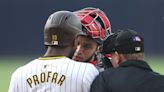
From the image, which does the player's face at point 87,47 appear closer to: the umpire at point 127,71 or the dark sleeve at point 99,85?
the umpire at point 127,71

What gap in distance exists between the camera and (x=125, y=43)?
99.3 inches

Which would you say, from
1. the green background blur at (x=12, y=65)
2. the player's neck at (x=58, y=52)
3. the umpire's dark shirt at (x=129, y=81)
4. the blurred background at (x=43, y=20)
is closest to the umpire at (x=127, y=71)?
the umpire's dark shirt at (x=129, y=81)

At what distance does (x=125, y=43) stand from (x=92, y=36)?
591 mm

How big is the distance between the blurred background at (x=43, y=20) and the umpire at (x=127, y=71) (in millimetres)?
7322

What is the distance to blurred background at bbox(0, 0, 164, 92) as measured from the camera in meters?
10.3

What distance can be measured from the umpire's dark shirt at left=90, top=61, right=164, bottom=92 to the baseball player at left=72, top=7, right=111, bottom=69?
59 cm

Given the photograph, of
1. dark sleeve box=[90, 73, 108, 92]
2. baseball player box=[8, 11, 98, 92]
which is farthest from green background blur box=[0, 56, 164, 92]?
dark sleeve box=[90, 73, 108, 92]

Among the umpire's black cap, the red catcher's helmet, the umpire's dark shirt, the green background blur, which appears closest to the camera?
the umpire's dark shirt

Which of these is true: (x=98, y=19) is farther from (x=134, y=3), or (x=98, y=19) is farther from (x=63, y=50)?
(x=134, y=3)

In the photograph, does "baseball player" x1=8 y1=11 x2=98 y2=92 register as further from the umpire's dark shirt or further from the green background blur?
the green background blur

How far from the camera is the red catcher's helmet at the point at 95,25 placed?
304cm

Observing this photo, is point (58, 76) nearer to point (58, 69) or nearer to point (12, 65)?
point (58, 69)

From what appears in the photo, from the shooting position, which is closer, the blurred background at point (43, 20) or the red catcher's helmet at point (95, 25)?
the red catcher's helmet at point (95, 25)

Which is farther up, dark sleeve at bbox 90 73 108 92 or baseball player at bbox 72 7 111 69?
baseball player at bbox 72 7 111 69
